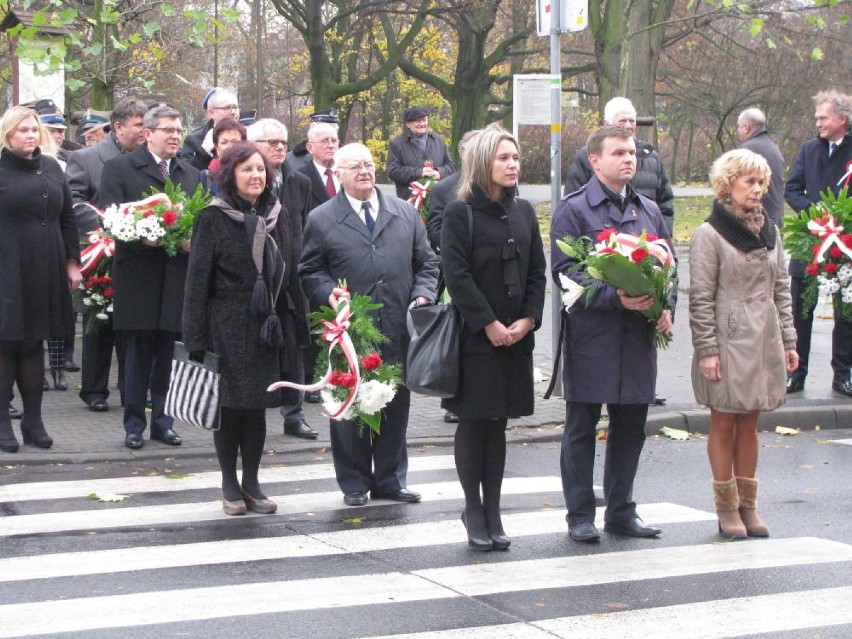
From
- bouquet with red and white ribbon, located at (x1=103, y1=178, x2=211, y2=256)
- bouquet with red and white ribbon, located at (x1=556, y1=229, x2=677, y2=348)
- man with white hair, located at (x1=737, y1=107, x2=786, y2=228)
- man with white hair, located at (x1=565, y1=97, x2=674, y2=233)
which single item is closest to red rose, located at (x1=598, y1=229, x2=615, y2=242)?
bouquet with red and white ribbon, located at (x1=556, y1=229, x2=677, y2=348)

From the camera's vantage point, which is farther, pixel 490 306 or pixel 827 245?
pixel 827 245

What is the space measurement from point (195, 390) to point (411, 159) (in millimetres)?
7202

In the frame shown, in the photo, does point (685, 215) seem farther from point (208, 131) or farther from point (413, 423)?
point (208, 131)

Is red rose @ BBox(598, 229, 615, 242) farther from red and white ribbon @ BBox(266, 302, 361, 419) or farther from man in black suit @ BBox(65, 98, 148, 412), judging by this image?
man in black suit @ BBox(65, 98, 148, 412)

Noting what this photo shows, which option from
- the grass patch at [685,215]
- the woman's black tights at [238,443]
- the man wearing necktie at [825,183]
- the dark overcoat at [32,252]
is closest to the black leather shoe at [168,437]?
the dark overcoat at [32,252]

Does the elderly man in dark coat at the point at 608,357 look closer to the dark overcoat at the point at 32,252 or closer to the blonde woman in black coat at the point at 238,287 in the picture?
the blonde woman in black coat at the point at 238,287

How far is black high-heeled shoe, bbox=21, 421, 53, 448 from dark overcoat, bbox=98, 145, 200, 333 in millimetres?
868

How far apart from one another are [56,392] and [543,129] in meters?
40.7

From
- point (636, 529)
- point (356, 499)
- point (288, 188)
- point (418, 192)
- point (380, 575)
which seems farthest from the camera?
point (418, 192)

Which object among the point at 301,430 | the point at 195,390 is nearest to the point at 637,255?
the point at 195,390

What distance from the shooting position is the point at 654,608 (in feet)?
18.9

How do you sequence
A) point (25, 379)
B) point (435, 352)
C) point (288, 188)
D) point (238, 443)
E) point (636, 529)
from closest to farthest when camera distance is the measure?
point (435, 352)
point (636, 529)
point (238, 443)
point (25, 379)
point (288, 188)

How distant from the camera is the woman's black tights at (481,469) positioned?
6777mm

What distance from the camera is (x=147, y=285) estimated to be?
9.38 m
